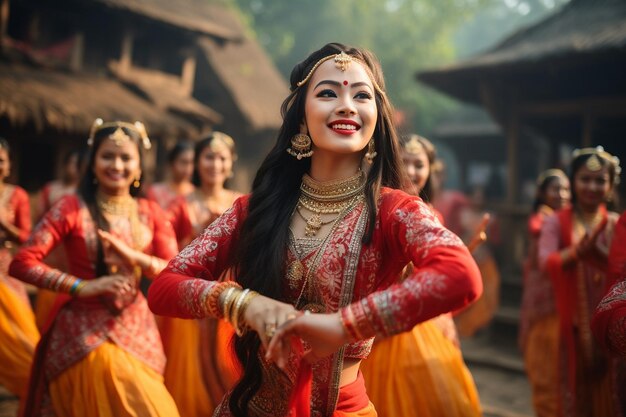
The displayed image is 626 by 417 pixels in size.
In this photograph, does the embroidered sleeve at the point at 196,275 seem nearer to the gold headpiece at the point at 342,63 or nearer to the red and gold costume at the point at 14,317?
the gold headpiece at the point at 342,63

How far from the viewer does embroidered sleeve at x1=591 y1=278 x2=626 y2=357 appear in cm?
228

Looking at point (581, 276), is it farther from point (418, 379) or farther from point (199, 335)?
point (199, 335)

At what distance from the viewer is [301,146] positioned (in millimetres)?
2189

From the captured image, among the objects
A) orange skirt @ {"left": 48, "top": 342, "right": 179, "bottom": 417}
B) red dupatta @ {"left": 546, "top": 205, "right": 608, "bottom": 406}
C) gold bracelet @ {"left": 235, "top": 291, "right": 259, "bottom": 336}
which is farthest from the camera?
red dupatta @ {"left": 546, "top": 205, "right": 608, "bottom": 406}

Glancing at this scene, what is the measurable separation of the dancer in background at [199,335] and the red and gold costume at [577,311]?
2416mm

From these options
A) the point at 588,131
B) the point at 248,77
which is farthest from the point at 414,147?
the point at 248,77

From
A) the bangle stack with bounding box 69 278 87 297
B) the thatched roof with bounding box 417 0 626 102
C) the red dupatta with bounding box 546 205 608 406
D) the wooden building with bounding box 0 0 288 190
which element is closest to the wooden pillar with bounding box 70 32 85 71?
the wooden building with bounding box 0 0 288 190

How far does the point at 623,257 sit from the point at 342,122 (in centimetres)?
154

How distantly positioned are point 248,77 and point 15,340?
42.5 feet

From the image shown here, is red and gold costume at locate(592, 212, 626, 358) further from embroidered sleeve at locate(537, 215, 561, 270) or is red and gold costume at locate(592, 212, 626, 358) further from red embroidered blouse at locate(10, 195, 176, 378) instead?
red embroidered blouse at locate(10, 195, 176, 378)

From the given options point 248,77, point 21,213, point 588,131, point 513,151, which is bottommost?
point 21,213

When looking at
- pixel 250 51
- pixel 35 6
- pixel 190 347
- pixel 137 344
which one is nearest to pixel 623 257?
pixel 137 344

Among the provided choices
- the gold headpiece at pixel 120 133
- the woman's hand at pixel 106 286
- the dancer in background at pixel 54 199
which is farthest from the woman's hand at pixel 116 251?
the dancer in background at pixel 54 199

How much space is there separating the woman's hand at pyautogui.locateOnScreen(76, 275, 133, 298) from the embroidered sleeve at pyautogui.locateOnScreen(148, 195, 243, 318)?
0.98 meters
